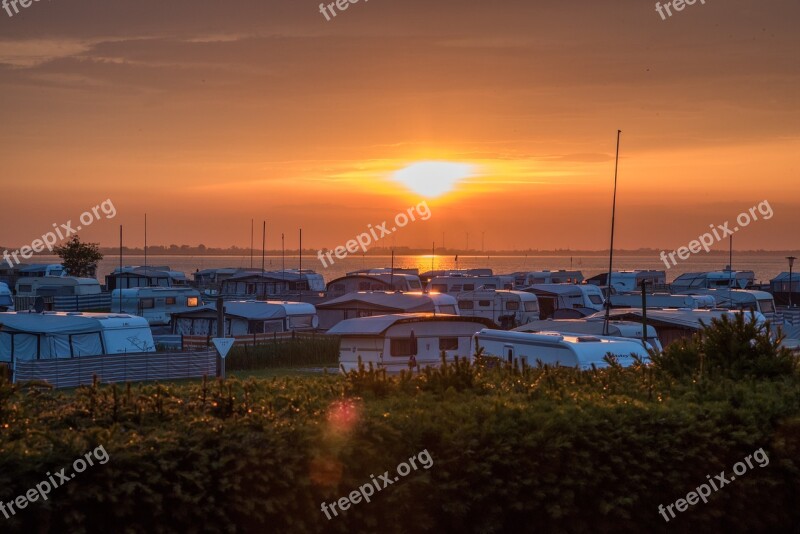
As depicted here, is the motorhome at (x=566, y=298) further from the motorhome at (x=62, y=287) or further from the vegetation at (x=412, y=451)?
the vegetation at (x=412, y=451)

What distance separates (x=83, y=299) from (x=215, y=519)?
54.5 metres

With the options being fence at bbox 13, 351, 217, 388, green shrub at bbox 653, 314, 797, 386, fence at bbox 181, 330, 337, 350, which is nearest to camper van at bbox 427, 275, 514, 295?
fence at bbox 181, 330, 337, 350

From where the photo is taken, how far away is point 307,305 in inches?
1800

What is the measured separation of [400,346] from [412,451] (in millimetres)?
19475

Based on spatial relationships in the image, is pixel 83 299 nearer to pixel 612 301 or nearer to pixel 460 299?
pixel 460 299

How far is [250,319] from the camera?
43219 mm

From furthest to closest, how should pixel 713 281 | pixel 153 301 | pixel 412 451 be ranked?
1. pixel 713 281
2. pixel 153 301
3. pixel 412 451

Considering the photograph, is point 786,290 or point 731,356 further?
point 786,290

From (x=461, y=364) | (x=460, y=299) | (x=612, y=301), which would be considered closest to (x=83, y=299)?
(x=460, y=299)

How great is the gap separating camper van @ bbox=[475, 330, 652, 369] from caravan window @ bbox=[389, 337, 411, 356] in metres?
4.07

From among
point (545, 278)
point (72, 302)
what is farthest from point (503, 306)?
point (545, 278)

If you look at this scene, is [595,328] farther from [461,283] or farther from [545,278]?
[545,278]

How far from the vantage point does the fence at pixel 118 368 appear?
2673 centimetres

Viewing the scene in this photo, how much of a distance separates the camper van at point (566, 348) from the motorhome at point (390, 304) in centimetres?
1692
